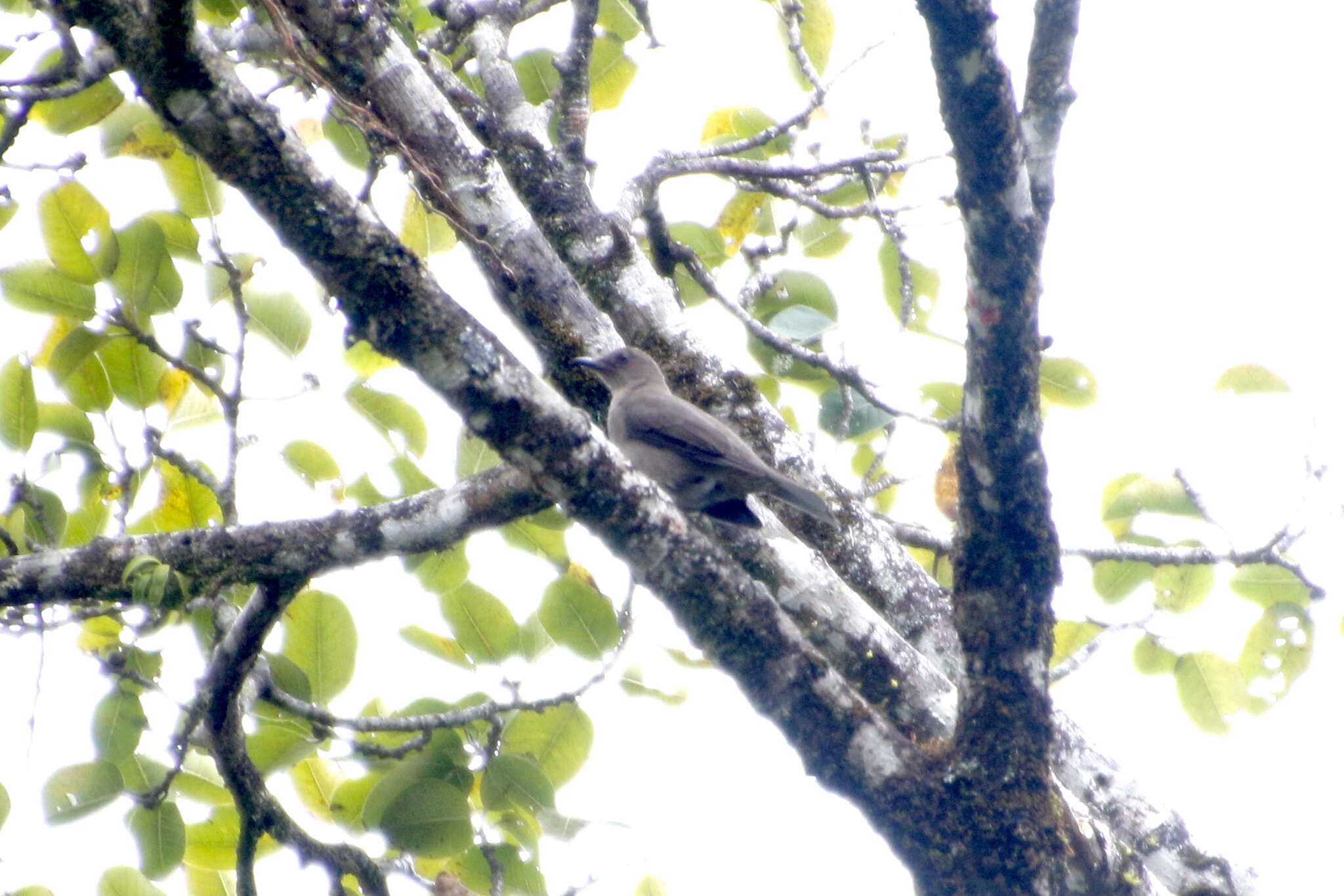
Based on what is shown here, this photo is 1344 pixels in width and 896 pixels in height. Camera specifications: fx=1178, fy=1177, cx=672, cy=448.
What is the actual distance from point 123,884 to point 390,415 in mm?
1697

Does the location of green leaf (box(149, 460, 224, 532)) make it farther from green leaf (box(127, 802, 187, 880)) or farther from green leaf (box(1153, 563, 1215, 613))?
green leaf (box(1153, 563, 1215, 613))

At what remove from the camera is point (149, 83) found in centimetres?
251

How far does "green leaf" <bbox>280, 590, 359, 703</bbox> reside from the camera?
3.79 meters

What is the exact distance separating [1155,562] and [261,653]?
3186mm

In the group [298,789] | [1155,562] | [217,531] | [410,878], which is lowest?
[410,878]

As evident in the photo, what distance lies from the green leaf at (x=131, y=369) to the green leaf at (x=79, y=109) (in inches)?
31.5

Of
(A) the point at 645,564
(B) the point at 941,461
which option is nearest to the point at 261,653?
(A) the point at 645,564

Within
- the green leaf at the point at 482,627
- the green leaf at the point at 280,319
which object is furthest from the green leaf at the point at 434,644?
the green leaf at the point at 280,319

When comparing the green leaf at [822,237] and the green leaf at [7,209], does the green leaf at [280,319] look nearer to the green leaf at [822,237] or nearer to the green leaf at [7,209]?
the green leaf at [7,209]

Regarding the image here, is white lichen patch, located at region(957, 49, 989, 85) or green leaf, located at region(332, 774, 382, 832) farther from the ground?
white lichen patch, located at region(957, 49, 989, 85)

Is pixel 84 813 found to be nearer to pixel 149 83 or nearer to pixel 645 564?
pixel 645 564

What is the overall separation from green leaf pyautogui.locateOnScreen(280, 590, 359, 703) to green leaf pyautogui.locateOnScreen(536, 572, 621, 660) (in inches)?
24.8

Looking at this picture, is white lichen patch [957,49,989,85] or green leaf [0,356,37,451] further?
green leaf [0,356,37,451]

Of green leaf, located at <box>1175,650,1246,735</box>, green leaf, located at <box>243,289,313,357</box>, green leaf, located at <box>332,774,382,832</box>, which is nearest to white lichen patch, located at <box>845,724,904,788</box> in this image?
green leaf, located at <box>332,774,382,832</box>
